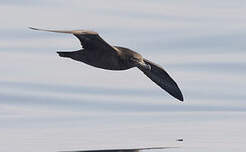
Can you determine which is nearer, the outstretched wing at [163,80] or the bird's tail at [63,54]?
the bird's tail at [63,54]

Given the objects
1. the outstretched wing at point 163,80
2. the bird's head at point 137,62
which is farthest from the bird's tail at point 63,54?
the outstretched wing at point 163,80

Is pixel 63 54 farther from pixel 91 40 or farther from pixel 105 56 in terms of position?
pixel 91 40

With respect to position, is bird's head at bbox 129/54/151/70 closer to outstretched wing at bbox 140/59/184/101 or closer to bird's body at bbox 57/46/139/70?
bird's body at bbox 57/46/139/70

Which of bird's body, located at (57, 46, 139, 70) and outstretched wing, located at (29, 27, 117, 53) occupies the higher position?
outstretched wing, located at (29, 27, 117, 53)

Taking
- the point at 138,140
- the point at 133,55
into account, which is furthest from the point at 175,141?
the point at 133,55

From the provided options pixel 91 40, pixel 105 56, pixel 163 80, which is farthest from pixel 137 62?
pixel 163 80

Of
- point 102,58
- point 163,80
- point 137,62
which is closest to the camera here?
point 102,58

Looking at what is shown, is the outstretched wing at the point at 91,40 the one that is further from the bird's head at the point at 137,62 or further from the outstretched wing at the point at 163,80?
the outstretched wing at the point at 163,80

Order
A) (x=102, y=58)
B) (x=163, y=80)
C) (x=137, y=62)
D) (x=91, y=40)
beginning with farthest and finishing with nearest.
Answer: (x=163, y=80) < (x=137, y=62) < (x=102, y=58) < (x=91, y=40)

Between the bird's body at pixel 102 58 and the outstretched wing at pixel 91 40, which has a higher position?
the outstretched wing at pixel 91 40

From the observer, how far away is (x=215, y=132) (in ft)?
104

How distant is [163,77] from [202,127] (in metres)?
8.18

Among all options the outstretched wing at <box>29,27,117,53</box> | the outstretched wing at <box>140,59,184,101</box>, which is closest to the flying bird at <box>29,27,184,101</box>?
the outstretched wing at <box>29,27,117,53</box>

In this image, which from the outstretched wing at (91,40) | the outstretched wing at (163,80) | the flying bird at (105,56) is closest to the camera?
the outstretched wing at (91,40)
